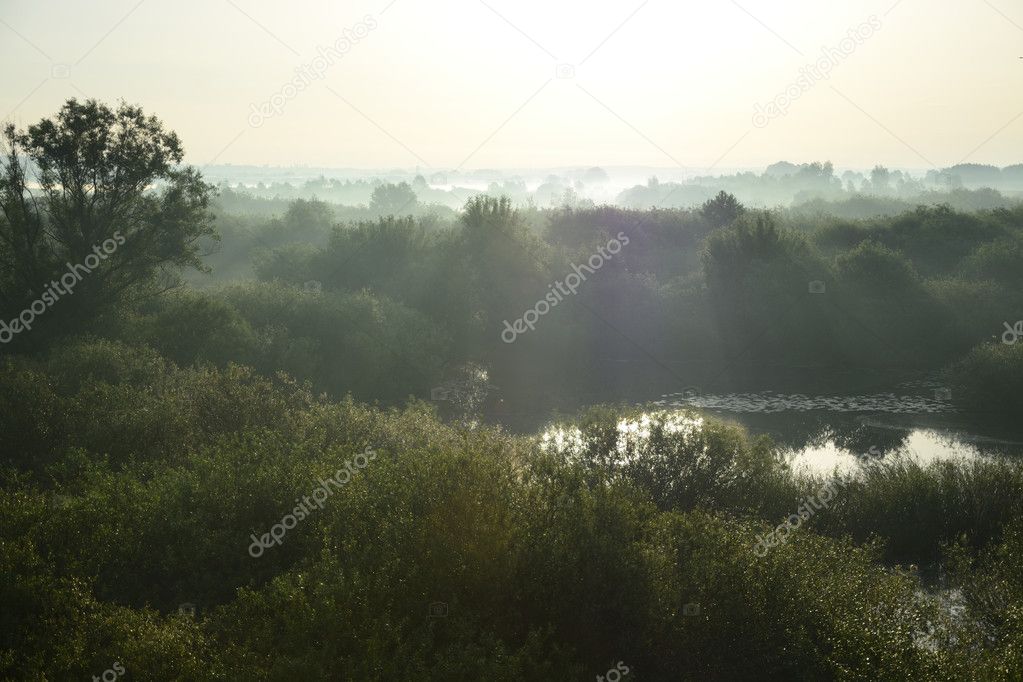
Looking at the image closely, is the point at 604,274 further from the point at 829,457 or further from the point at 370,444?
the point at 370,444

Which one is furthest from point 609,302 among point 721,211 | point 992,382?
point 721,211

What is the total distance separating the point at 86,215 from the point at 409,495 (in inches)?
836

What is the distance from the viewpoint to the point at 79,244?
93.5 feet

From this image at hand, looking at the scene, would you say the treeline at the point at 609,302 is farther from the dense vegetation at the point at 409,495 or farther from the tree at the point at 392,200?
the tree at the point at 392,200

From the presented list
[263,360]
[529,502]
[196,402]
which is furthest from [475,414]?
[529,502]

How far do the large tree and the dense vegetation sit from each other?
10 cm

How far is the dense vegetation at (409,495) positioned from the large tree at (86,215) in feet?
0.34

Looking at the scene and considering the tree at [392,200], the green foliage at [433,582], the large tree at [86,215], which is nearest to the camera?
the green foliage at [433,582]

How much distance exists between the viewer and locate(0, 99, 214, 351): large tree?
88.4 ft

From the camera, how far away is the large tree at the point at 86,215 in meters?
26.9

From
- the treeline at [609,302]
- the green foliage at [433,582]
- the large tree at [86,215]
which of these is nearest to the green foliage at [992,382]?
the treeline at [609,302]

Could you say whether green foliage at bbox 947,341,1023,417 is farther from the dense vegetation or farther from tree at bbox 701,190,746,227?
tree at bbox 701,190,746,227

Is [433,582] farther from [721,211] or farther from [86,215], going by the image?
[721,211]

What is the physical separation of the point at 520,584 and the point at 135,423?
1139 cm
